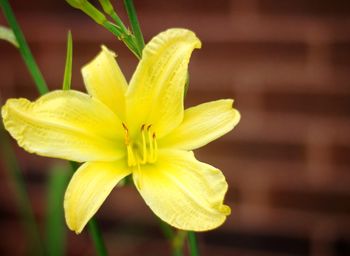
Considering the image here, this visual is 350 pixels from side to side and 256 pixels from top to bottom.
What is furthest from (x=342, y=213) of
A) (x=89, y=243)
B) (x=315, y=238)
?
(x=89, y=243)

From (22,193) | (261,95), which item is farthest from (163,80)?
(261,95)

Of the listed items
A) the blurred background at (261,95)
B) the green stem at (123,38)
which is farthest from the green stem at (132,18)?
the blurred background at (261,95)

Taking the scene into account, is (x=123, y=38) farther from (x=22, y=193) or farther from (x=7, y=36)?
(x=22, y=193)

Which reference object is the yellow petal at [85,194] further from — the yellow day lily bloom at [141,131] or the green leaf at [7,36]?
the green leaf at [7,36]

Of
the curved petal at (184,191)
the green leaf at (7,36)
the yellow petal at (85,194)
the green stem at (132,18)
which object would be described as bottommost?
the curved petal at (184,191)

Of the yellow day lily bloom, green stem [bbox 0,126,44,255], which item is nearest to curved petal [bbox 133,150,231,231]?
the yellow day lily bloom

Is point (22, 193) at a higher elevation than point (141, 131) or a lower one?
lower
